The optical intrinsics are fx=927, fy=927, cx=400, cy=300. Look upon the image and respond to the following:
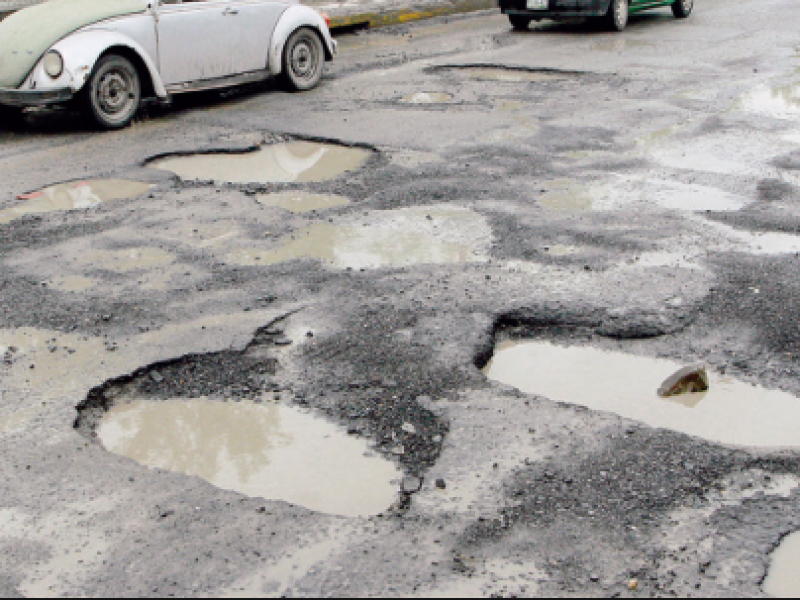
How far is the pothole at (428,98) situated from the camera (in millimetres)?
9984

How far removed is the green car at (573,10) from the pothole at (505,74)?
3.53m

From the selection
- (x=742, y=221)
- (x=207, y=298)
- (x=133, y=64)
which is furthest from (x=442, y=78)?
(x=207, y=298)

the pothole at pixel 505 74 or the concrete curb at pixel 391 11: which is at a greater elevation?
the concrete curb at pixel 391 11

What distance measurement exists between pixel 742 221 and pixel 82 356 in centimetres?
430

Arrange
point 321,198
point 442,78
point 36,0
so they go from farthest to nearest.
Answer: point 36,0 → point 442,78 → point 321,198

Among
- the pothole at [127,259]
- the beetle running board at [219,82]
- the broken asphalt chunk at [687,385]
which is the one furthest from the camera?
the beetle running board at [219,82]

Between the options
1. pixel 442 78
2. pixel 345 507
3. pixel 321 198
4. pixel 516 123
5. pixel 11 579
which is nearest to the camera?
pixel 11 579

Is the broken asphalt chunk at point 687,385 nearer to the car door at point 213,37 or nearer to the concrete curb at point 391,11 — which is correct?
the car door at point 213,37

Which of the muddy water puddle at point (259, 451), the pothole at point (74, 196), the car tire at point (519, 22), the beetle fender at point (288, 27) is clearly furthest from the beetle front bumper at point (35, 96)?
the car tire at point (519, 22)

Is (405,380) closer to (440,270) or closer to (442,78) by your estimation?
(440,270)

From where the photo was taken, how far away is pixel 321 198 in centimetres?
688

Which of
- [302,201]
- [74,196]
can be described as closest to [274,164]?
A: [302,201]

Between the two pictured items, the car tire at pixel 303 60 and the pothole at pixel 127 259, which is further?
the car tire at pixel 303 60

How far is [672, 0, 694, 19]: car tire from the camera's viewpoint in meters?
16.0
